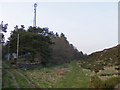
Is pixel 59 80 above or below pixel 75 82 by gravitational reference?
below

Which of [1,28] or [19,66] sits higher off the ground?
[1,28]

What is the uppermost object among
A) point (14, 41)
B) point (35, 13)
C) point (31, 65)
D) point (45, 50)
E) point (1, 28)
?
point (35, 13)

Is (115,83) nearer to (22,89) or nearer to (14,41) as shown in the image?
(22,89)

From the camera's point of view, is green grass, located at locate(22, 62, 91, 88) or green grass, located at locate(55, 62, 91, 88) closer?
green grass, located at locate(55, 62, 91, 88)

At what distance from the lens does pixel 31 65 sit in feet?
80.2

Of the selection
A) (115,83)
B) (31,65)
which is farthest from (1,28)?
(115,83)

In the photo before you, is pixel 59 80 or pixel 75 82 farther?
pixel 59 80

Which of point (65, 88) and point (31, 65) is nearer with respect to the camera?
point (65, 88)

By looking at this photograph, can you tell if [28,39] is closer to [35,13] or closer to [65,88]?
[35,13]

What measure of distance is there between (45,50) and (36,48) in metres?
2.15

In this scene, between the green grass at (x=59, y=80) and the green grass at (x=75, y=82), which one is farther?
the green grass at (x=59, y=80)

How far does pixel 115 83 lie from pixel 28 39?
19923 mm

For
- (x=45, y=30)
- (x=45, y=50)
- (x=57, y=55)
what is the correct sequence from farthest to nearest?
(x=57, y=55)
(x=45, y=30)
(x=45, y=50)

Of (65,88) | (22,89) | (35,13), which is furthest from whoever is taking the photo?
(35,13)
